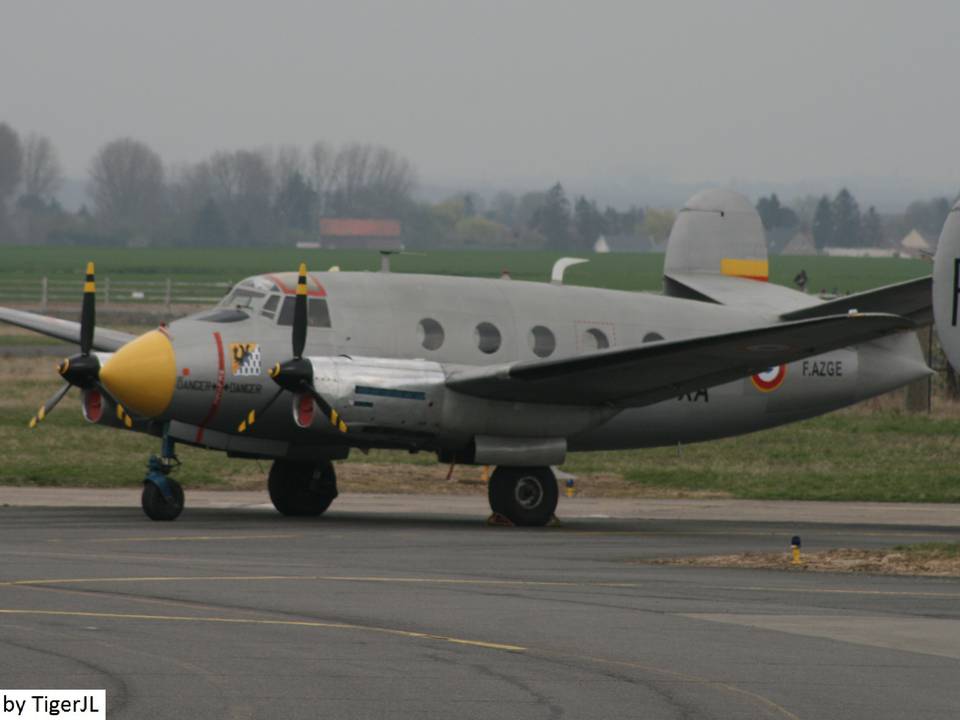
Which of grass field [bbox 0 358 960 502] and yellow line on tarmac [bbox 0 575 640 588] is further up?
yellow line on tarmac [bbox 0 575 640 588]

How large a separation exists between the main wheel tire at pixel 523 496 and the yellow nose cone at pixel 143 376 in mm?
5529

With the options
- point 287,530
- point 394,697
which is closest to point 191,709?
point 394,697

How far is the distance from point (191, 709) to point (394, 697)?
151 centimetres

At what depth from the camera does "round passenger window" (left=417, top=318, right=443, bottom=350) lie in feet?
94.6

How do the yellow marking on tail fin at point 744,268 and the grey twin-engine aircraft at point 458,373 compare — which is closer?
the grey twin-engine aircraft at point 458,373

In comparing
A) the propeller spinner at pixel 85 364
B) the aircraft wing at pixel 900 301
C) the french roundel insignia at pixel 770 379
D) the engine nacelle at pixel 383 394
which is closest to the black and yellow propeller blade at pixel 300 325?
the engine nacelle at pixel 383 394

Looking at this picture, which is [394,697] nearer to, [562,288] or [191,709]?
[191,709]

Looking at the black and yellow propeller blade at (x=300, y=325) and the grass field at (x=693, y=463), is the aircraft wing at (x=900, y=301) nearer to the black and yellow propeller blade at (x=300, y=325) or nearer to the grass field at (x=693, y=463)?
the grass field at (x=693, y=463)

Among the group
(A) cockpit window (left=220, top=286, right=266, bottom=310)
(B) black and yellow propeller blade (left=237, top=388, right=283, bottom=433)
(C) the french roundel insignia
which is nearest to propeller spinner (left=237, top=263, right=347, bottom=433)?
(B) black and yellow propeller blade (left=237, top=388, right=283, bottom=433)

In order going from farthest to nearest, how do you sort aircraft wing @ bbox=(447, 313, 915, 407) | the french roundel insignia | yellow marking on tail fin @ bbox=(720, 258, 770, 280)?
1. yellow marking on tail fin @ bbox=(720, 258, 770, 280)
2. the french roundel insignia
3. aircraft wing @ bbox=(447, 313, 915, 407)

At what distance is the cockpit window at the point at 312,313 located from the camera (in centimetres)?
2834

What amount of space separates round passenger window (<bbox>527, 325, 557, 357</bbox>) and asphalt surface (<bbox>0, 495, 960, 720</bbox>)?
462 centimetres

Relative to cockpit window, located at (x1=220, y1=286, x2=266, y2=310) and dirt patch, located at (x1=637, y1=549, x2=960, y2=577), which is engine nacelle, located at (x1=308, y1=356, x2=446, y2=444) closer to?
cockpit window, located at (x1=220, y1=286, x2=266, y2=310)

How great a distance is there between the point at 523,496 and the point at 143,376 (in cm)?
638
